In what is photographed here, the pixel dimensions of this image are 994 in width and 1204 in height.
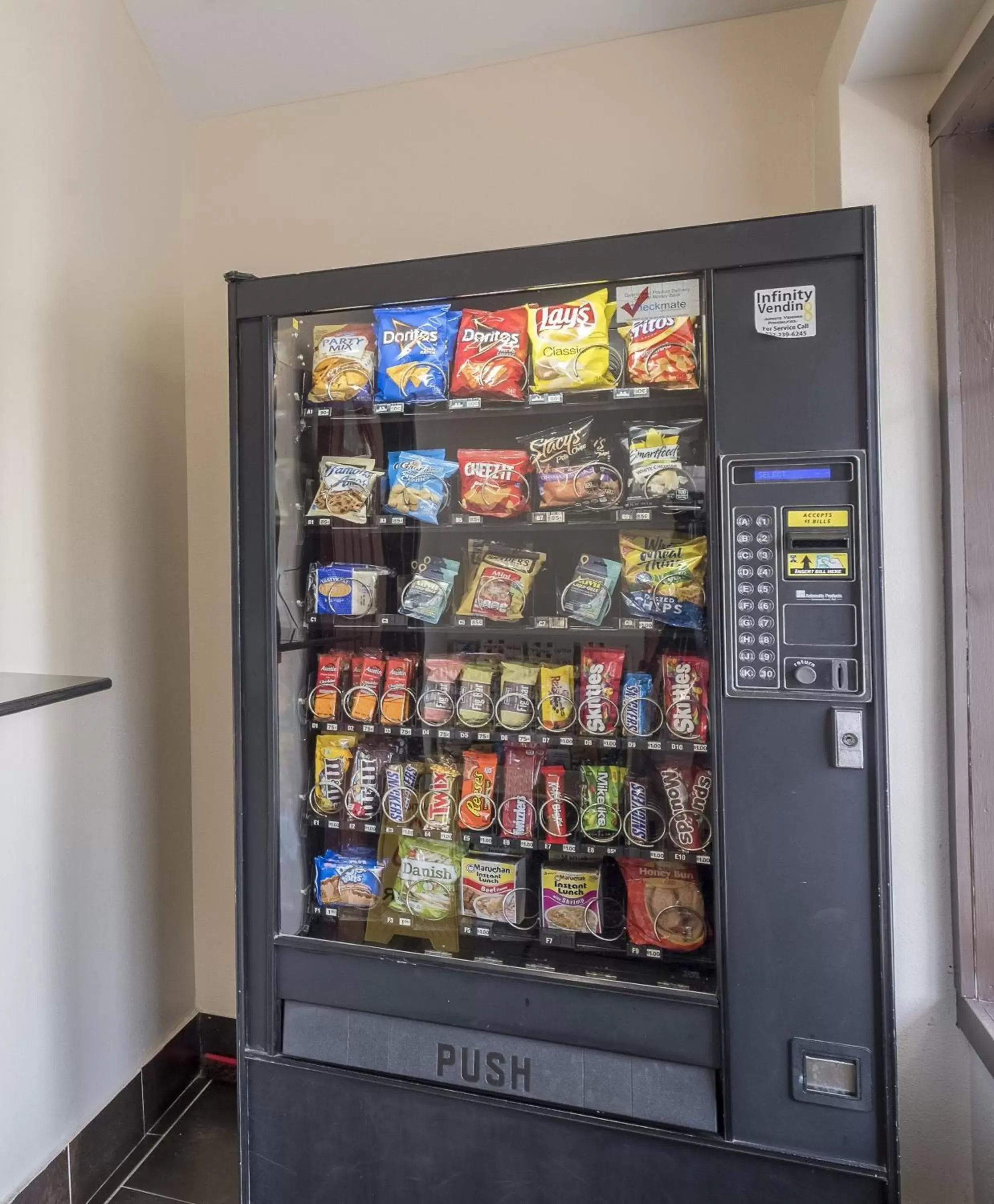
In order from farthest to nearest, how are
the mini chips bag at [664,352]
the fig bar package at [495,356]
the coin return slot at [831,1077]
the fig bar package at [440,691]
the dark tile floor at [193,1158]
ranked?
the dark tile floor at [193,1158], the fig bar package at [440,691], the fig bar package at [495,356], the mini chips bag at [664,352], the coin return slot at [831,1077]

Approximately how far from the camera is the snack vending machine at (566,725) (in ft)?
4.08

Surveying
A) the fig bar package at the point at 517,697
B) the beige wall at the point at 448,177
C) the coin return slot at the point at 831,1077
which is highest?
the beige wall at the point at 448,177

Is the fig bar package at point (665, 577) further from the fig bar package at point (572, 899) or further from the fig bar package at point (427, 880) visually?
the fig bar package at point (427, 880)

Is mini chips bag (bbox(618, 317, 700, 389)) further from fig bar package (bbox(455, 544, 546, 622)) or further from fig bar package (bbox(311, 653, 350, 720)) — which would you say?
fig bar package (bbox(311, 653, 350, 720))

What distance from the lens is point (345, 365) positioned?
1.54m

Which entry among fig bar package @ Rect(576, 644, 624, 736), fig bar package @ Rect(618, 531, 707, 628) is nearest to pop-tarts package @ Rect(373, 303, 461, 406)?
fig bar package @ Rect(618, 531, 707, 628)

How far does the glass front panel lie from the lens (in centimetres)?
142

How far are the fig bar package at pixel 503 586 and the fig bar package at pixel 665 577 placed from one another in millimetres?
204

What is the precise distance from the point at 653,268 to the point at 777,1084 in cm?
139

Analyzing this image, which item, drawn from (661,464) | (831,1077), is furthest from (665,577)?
(831,1077)

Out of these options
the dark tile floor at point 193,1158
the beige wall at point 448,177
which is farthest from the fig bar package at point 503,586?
the dark tile floor at point 193,1158

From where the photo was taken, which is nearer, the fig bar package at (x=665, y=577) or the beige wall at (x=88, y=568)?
the fig bar package at (x=665, y=577)

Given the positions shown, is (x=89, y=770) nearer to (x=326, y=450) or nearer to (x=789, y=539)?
(x=326, y=450)

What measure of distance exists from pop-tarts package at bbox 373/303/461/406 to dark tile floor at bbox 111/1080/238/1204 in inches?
70.3
